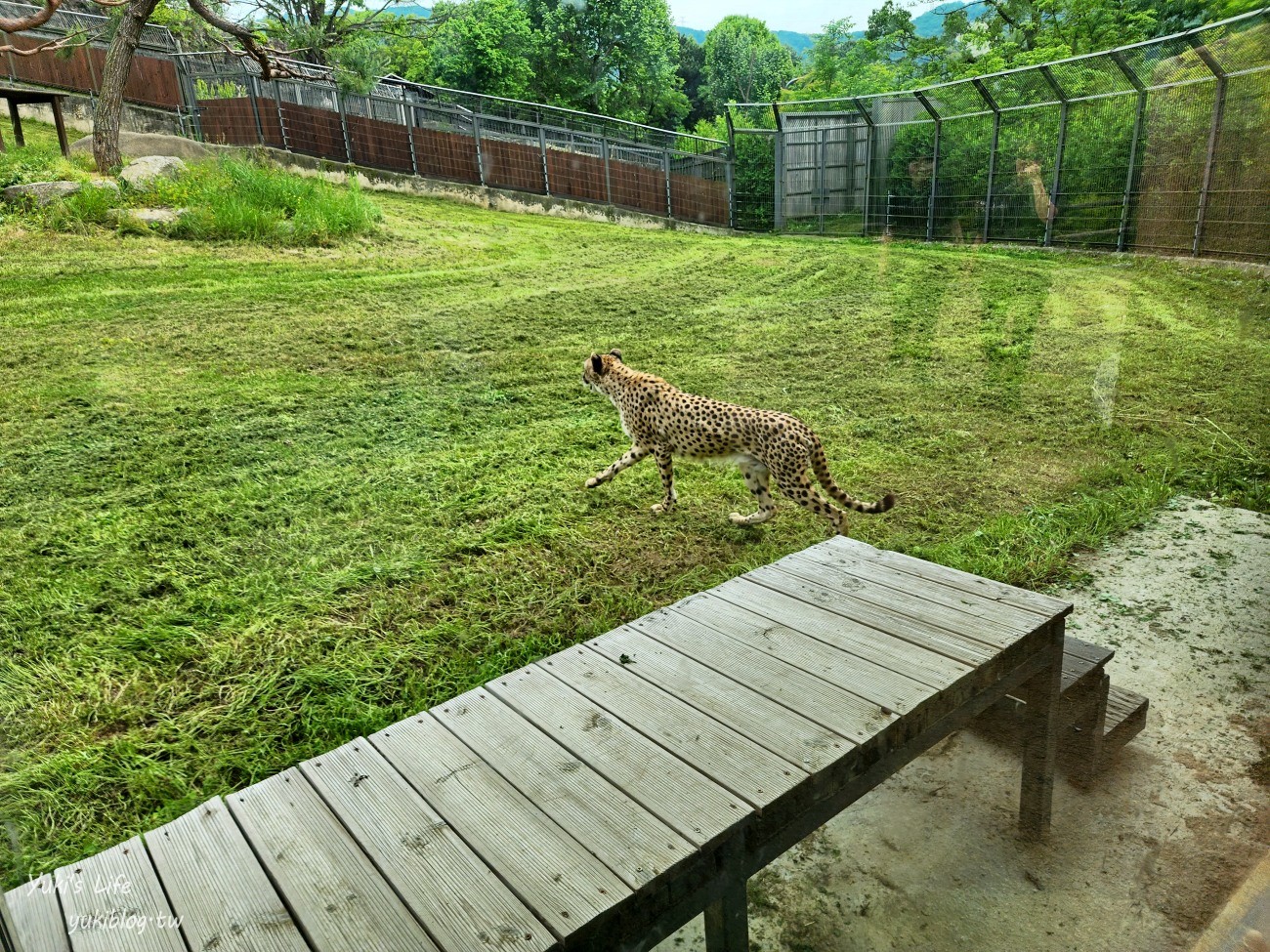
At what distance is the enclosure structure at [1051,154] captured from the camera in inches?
51.7

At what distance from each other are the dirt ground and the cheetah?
0.79m

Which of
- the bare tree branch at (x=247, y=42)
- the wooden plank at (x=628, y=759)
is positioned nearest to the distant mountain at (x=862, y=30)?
the bare tree branch at (x=247, y=42)

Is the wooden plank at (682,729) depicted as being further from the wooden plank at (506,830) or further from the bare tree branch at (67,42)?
→ the bare tree branch at (67,42)

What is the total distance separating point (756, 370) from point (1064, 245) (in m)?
0.90

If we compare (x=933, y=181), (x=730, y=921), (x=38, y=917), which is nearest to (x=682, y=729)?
(x=730, y=921)

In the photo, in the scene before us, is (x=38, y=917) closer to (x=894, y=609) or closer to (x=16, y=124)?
(x=894, y=609)

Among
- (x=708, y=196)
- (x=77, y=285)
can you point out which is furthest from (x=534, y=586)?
(x=77, y=285)

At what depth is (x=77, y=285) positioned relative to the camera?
214 cm

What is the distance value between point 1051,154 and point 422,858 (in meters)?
2.16

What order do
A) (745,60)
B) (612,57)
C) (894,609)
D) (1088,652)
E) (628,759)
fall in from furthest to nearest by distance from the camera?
(612,57), (745,60), (1088,652), (894,609), (628,759)

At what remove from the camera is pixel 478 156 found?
2.44m

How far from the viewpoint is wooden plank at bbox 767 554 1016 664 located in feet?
3.95

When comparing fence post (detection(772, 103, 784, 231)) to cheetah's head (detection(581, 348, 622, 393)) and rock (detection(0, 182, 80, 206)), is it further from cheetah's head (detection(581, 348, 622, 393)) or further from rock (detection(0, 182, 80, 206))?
rock (detection(0, 182, 80, 206))

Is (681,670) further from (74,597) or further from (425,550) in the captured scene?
(74,597)
